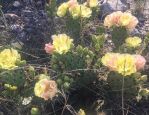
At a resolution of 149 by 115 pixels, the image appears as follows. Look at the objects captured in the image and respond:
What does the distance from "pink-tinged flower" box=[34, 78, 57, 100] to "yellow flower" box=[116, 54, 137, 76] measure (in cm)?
41

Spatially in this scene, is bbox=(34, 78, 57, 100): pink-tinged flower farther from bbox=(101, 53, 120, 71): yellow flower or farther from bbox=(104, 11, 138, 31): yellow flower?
bbox=(104, 11, 138, 31): yellow flower

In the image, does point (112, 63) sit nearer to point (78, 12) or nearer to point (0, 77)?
point (78, 12)

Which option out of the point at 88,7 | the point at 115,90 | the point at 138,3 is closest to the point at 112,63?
the point at 115,90

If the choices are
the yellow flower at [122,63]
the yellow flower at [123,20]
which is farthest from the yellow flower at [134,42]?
the yellow flower at [122,63]

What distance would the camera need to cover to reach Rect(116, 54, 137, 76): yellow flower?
2.41 m

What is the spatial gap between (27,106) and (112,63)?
589 mm

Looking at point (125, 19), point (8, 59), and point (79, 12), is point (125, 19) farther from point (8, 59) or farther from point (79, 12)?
point (8, 59)

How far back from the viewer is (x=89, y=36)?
3256 mm

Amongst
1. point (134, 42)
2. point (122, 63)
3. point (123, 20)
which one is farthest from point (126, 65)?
point (123, 20)

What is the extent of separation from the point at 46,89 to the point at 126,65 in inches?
19.8

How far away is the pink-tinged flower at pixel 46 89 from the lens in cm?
231

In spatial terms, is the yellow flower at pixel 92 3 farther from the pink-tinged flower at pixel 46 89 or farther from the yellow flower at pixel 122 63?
the pink-tinged flower at pixel 46 89

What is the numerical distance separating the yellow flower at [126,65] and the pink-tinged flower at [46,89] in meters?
0.41

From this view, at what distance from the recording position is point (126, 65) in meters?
2.42
